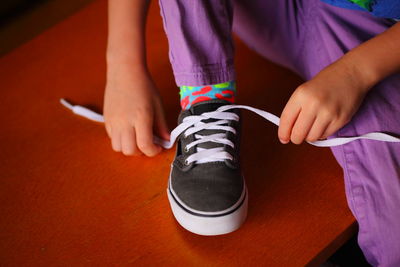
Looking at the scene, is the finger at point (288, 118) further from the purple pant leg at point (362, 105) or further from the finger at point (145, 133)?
the finger at point (145, 133)

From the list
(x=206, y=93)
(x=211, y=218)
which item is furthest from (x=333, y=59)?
(x=211, y=218)

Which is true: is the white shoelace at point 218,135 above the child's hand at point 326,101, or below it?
below

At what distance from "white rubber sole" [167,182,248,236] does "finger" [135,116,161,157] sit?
10 centimetres

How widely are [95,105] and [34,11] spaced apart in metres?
0.70

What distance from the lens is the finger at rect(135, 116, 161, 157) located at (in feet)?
2.13

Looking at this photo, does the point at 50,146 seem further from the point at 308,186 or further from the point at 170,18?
the point at 308,186

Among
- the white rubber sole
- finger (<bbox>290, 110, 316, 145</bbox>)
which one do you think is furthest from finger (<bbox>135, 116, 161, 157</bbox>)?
finger (<bbox>290, 110, 316, 145</bbox>)

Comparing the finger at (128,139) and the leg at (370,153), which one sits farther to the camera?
the finger at (128,139)

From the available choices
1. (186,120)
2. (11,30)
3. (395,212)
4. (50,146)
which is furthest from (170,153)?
(11,30)

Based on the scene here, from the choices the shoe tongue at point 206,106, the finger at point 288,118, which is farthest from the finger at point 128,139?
the finger at point 288,118

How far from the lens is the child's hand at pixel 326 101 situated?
55 centimetres

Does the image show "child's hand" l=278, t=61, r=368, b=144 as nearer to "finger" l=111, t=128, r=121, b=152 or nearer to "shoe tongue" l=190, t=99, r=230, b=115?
"shoe tongue" l=190, t=99, r=230, b=115

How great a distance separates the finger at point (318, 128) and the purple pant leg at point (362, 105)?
1.8 inches

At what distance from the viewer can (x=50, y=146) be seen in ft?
2.34
